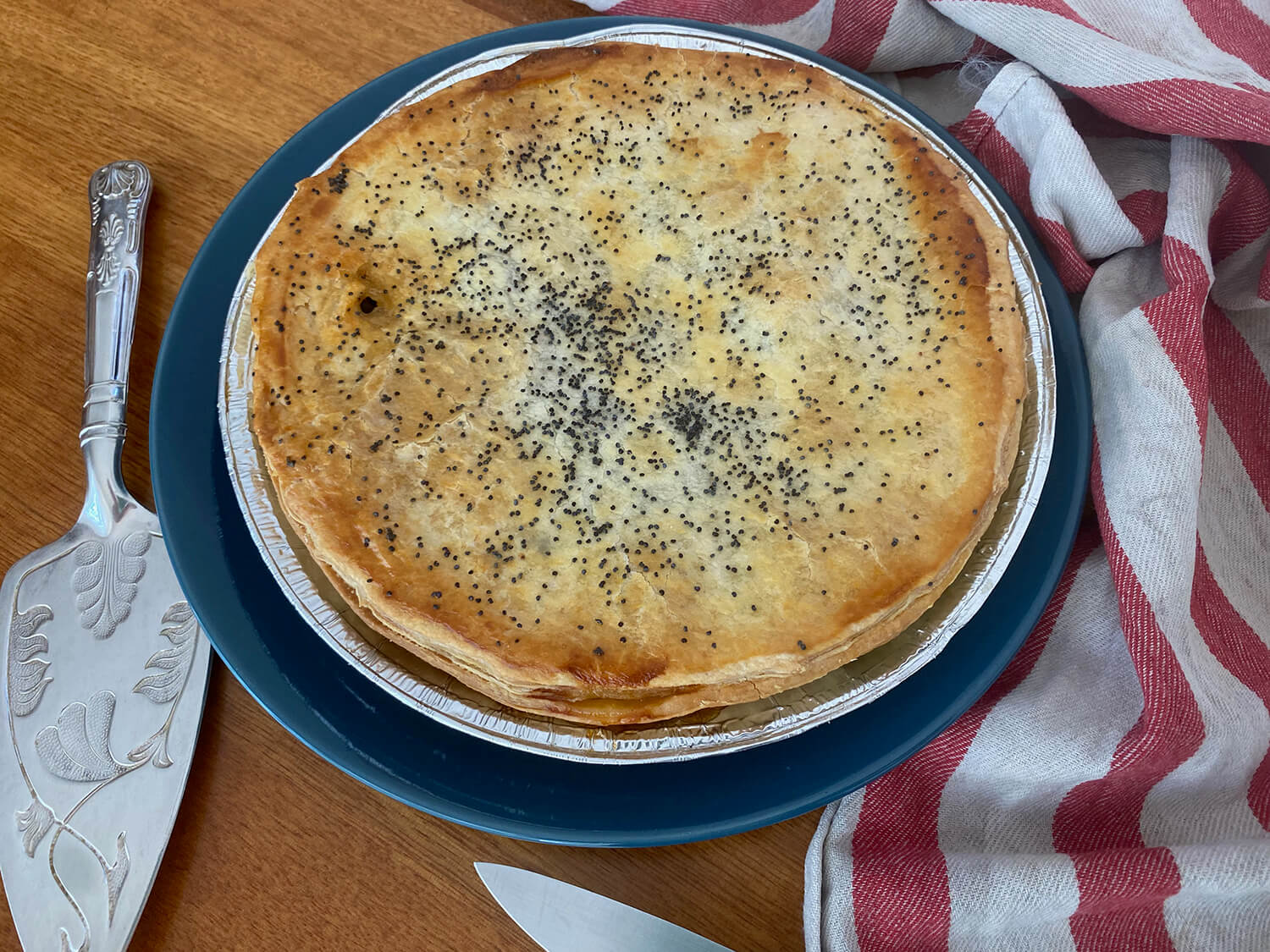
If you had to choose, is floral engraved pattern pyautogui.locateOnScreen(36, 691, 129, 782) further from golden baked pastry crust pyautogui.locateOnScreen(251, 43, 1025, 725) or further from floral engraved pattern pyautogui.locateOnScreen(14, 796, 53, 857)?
golden baked pastry crust pyautogui.locateOnScreen(251, 43, 1025, 725)

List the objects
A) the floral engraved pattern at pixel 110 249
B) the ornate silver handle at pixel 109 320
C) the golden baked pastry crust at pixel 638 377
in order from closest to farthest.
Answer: the golden baked pastry crust at pixel 638 377
the ornate silver handle at pixel 109 320
the floral engraved pattern at pixel 110 249

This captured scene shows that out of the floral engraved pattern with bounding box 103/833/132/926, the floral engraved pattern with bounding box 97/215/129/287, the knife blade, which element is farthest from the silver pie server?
the knife blade

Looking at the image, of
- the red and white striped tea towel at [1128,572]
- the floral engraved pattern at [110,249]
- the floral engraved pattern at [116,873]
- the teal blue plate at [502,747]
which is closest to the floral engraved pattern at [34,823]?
the floral engraved pattern at [116,873]

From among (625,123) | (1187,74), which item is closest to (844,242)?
(625,123)

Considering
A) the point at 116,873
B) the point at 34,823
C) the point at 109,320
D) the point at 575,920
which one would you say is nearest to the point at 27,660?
the point at 34,823

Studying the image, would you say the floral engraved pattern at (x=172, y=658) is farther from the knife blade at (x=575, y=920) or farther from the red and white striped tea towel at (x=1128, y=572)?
the red and white striped tea towel at (x=1128, y=572)
